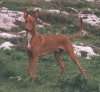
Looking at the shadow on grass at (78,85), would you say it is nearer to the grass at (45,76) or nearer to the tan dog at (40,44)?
the grass at (45,76)

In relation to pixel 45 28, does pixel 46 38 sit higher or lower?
higher

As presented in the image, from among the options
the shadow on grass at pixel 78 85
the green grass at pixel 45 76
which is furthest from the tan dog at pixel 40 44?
the shadow on grass at pixel 78 85

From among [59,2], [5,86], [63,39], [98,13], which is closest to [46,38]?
[63,39]

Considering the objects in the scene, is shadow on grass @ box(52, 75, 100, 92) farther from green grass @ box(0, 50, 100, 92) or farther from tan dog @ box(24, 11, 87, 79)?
tan dog @ box(24, 11, 87, 79)

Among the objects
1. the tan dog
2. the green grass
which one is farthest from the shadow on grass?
the tan dog

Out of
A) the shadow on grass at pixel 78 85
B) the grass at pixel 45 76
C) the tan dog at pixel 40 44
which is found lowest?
the grass at pixel 45 76

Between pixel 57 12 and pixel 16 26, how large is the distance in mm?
5097

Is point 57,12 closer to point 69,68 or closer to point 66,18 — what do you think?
point 66,18

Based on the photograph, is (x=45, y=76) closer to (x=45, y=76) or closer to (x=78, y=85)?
(x=45, y=76)

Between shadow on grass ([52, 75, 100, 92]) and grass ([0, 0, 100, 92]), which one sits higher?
shadow on grass ([52, 75, 100, 92])

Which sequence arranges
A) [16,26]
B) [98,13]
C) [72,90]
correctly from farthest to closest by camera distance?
1. [98,13]
2. [16,26]
3. [72,90]

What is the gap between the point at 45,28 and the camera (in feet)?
94.0

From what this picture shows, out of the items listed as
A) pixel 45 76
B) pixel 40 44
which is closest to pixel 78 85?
pixel 40 44

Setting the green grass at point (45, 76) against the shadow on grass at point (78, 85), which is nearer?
the shadow on grass at point (78, 85)
